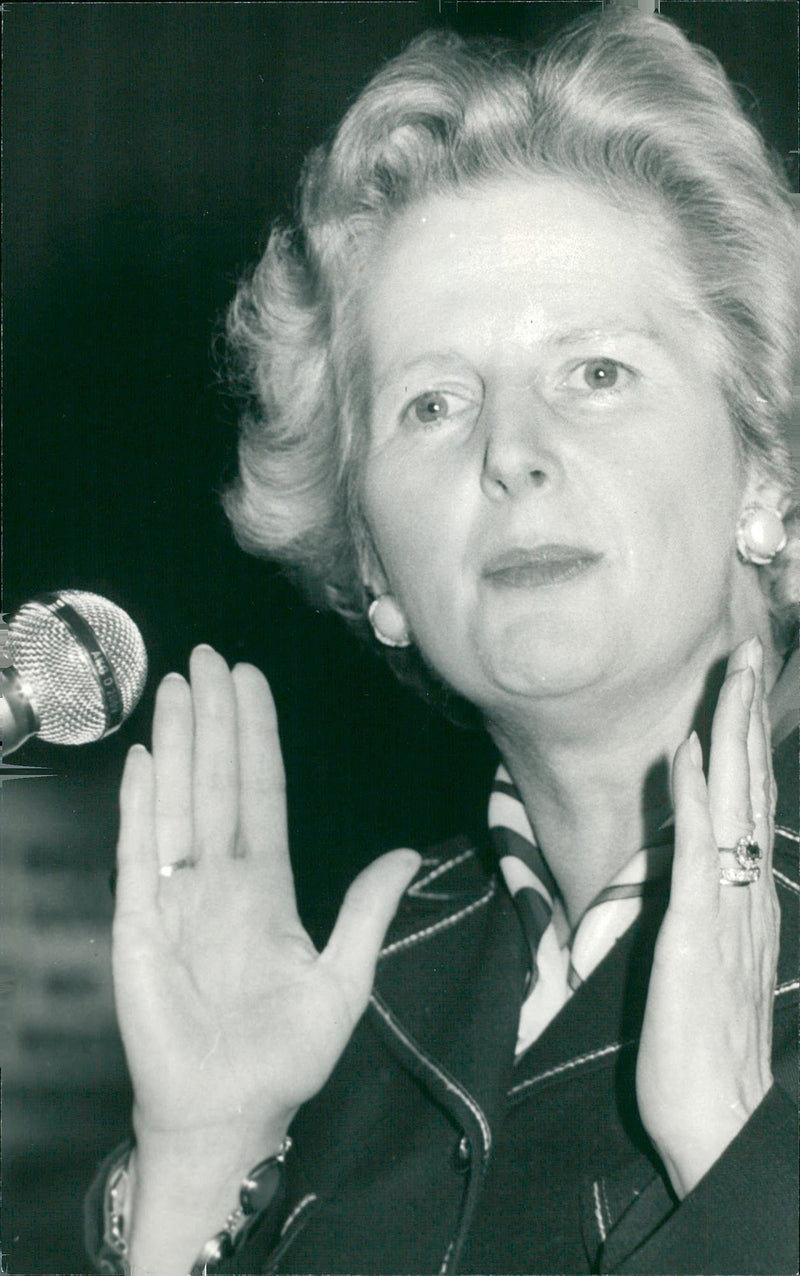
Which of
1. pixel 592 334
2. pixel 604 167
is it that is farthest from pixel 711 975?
pixel 604 167

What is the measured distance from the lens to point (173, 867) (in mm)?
1409

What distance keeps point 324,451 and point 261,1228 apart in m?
1.13

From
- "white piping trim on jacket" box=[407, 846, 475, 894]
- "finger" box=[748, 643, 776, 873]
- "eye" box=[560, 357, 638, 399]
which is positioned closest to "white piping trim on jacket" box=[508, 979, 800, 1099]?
"finger" box=[748, 643, 776, 873]

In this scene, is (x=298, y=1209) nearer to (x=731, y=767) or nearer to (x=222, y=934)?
(x=222, y=934)

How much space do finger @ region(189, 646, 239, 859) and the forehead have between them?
509 millimetres

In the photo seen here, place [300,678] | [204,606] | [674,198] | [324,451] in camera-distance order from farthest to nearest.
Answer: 1. [300,678]
2. [204,606]
3. [324,451]
4. [674,198]

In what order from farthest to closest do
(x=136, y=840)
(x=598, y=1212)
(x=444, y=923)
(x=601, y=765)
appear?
(x=444, y=923)
(x=601, y=765)
(x=136, y=840)
(x=598, y=1212)

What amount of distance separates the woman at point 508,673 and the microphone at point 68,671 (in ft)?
0.81

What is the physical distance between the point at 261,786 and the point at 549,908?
451 millimetres

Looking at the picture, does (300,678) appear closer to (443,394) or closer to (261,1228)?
(443,394)

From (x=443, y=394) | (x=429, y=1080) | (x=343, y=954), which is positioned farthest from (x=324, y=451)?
(x=429, y=1080)

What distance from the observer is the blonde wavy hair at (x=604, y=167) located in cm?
148

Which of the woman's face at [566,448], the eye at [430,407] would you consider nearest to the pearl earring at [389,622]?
the woman's face at [566,448]

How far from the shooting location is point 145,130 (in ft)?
6.32
